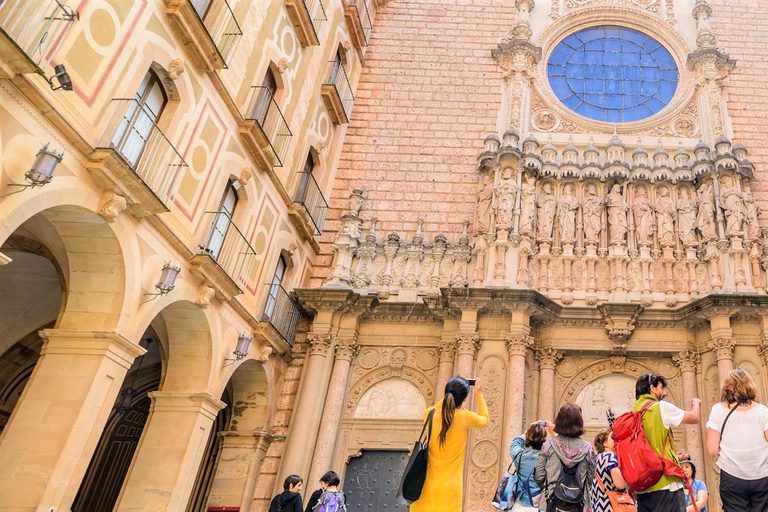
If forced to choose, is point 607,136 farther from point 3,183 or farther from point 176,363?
point 3,183

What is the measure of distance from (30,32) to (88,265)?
3271 mm

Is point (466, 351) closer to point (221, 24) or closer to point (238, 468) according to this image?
point (238, 468)

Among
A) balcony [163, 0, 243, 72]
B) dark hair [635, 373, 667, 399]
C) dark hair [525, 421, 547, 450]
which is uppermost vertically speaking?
balcony [163, 0, 243, 72]

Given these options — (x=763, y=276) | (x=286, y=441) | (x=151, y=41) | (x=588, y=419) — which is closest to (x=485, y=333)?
(x=588, y=419)

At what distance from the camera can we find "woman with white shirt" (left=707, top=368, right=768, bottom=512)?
4199mm

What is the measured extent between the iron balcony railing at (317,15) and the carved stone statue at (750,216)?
1066cm

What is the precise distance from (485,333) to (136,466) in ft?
23.5

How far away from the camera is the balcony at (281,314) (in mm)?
12844

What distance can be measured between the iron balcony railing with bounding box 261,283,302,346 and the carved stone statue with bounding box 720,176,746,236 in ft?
31.8

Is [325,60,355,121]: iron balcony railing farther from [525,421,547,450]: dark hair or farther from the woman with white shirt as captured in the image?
the woman with white shirt

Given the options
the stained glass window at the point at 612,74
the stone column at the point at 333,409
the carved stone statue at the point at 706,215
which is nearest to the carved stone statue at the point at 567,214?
the carved stone statue at the point at 706,215

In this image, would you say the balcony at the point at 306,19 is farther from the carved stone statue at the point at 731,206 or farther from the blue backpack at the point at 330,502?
the blue backpack at the point at 330,502

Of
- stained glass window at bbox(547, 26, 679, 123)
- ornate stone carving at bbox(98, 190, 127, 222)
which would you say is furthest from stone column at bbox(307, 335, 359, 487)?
stained glass window at bbox(547, 26, 679, 123)

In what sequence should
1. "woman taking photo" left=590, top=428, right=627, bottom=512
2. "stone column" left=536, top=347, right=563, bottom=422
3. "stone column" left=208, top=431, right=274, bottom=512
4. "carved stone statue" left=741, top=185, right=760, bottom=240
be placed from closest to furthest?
"woman taking photo" left=590, top=428, right=627, bottom=512 → "stone column" left=208, top=431, right=274, bottom=512 → "stone column" left=536, top=347, right=563, bottom=422 → "carved stone statue" left=741, top=185, right=760, bottom=240
